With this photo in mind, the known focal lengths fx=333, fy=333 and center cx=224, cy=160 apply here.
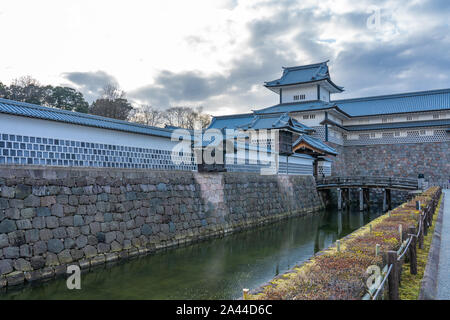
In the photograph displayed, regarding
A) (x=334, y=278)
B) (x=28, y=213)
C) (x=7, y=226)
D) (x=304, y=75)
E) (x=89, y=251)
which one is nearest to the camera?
(x=334, y=278)

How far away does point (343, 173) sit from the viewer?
35219 mm

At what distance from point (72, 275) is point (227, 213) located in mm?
8146

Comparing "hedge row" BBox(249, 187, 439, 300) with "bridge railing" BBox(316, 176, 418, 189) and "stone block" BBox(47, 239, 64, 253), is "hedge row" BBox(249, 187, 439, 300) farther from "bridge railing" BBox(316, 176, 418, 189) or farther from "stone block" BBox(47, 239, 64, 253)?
"bridge railing" BBox(316, 176, 418, 189)

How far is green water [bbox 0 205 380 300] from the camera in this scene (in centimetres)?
742

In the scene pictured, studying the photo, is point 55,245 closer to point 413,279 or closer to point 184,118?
point 413,279

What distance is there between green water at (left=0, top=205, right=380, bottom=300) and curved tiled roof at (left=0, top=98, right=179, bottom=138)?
4.30m

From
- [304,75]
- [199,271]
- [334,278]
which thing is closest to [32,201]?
[199,271]

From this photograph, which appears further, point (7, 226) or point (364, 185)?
point (364, 185)

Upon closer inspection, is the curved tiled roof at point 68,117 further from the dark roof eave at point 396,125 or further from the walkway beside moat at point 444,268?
the dark roof eave at point 396,125

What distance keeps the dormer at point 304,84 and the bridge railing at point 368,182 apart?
465 inches

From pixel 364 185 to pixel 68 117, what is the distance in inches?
844

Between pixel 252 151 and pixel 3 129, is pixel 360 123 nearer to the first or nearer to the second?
pixel 252 151

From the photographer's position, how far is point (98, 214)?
9.70 metres

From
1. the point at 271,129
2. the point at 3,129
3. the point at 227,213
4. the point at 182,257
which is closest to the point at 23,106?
the point at 3,129
